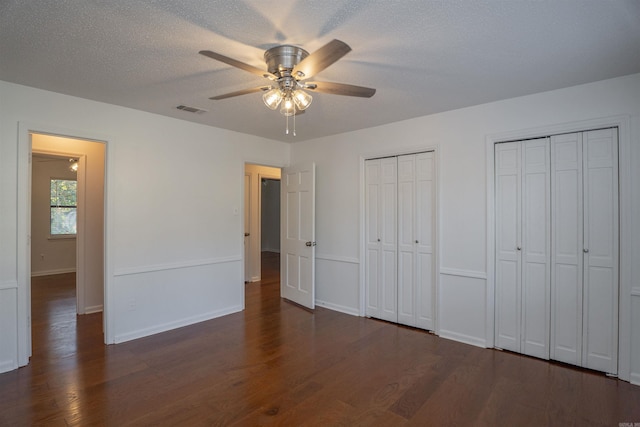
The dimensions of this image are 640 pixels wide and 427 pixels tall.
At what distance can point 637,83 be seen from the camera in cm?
270

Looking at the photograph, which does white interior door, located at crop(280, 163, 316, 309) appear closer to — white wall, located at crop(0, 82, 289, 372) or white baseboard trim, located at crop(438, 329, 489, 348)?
white wall, located at crop(0, 82, 289, 372)

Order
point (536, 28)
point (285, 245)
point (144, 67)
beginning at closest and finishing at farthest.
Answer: point (536, 28) < point (144, 67) < point (285, 245)

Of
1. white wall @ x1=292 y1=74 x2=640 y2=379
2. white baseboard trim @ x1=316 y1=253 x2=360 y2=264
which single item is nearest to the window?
white wall @ x1=292 y1=74 x2=640 y2=379

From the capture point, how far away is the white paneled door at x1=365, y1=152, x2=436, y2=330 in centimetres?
389

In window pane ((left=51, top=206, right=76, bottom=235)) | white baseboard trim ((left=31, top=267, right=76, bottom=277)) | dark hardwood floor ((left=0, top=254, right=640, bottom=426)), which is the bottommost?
dark hardwood floor ((left=0, top=254, right=640, bottom=426))

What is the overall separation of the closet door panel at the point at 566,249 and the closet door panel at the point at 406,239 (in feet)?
4.52

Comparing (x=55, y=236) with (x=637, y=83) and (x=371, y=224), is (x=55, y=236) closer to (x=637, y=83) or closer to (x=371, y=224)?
(x=371, y=224)

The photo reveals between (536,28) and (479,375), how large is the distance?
2633mm

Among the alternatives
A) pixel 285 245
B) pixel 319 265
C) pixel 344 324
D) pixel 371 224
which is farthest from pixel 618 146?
pixel 285 245

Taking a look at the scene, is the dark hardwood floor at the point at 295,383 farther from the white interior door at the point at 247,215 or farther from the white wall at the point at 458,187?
the white interior door at the point at 247,215

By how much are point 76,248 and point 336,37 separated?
211 inches

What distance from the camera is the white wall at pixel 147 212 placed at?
2924 millimetres

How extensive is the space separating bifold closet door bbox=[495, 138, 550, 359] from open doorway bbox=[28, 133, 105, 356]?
437 centimetres

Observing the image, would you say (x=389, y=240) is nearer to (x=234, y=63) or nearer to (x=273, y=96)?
(x=273, y=96)
